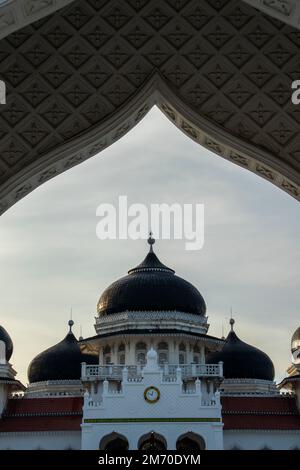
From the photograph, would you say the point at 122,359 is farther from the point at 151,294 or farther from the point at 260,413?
the point at 260,413

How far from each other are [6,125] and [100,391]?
1489 centimetres

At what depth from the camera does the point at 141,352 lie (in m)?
21.5

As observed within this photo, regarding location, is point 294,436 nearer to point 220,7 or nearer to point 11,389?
point 11,389

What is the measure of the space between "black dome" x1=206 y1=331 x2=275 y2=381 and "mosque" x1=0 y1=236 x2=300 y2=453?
3 cm

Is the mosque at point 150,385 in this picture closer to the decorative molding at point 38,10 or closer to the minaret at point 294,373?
the minaret at point 294,373

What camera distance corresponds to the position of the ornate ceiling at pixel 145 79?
5922 millimetres

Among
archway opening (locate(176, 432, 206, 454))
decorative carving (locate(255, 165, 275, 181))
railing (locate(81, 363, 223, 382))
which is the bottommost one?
decorative carving (locate(255, 165, 275, 181))

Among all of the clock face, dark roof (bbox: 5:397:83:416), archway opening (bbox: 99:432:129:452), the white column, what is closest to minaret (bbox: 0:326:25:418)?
dark roof (bbox: 5:397:83:416)

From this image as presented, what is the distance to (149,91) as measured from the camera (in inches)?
237

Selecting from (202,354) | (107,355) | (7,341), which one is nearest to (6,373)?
(7,341)

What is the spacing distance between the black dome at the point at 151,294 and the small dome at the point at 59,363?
1859mm

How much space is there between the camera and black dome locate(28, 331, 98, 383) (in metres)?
23.5

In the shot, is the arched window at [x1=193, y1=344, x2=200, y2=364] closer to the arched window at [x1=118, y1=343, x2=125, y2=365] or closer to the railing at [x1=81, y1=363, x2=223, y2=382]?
the railing at [x1=81, y1=363, x2=223, y2=382]

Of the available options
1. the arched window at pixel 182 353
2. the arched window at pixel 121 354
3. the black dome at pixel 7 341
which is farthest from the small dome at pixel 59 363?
the arched window at pixel 182 353
